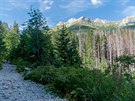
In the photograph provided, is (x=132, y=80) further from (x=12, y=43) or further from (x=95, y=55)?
(x=95, y=55)

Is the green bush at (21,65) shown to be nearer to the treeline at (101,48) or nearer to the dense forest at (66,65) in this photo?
the dense forest at (66,65)

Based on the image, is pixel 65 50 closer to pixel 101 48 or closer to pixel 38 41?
pixel 38 41

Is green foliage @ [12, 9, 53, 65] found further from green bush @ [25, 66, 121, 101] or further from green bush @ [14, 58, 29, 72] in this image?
green bush @ [25, 66, 121, 101]

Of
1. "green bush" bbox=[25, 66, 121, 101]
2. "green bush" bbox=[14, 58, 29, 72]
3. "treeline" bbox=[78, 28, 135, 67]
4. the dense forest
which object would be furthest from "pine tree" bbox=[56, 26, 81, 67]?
"treeline" bbox=[78, 28, 135, 67]

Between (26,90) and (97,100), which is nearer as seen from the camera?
(97,100)

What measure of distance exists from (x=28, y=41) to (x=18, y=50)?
10.4 m

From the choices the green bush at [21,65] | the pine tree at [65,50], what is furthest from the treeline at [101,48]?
the green bush at [21,65]

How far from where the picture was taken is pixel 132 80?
9.27m

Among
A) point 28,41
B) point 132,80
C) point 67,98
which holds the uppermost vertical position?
point 28,41

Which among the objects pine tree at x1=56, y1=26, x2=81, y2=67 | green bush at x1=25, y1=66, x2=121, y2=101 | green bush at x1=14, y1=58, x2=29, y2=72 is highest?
pine tree at x1=56, y1=26, x2=81, y2=67

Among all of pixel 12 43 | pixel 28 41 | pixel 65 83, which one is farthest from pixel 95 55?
pixel 65 83

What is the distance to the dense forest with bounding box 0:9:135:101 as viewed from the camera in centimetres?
916

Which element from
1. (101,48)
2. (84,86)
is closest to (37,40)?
(84,86)

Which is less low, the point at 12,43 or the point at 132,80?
the point at 12,43
